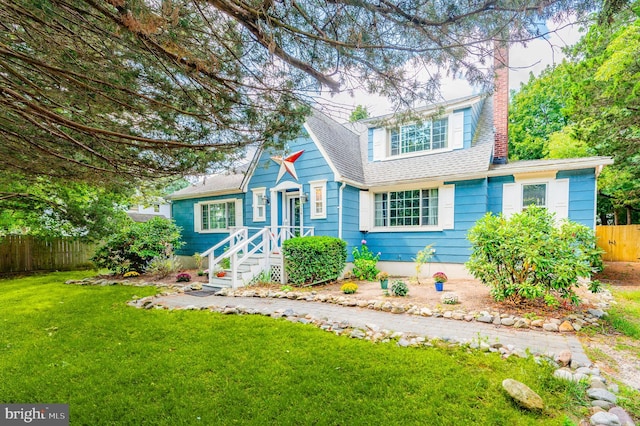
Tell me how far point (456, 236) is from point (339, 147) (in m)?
4.97

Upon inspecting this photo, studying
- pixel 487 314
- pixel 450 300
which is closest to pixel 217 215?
pixel 450 300

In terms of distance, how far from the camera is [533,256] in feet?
15.2

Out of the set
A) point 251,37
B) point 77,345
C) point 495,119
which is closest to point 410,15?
point 251,37

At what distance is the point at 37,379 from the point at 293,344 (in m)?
2.72

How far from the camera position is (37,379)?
2.93 m

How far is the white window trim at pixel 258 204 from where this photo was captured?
10422 millimetres

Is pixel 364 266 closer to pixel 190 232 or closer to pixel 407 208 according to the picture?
pixel 407 208

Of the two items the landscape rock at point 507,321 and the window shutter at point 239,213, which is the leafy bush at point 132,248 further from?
the landscape rock at point 507,321

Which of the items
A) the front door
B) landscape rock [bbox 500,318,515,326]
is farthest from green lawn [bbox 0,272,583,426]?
the front door

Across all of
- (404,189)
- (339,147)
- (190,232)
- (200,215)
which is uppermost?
(339,147)

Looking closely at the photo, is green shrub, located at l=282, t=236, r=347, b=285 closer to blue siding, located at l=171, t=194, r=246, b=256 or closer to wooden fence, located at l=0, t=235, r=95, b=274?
blue siding, located at l=171, t=194, r=246, b=256

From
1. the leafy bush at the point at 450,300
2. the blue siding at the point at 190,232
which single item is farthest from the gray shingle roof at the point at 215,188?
the leafy bush at the point at 450,300

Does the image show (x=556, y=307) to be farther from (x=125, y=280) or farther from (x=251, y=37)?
(x=125, y=280)

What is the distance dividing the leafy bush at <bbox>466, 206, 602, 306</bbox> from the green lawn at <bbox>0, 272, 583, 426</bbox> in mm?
2243
